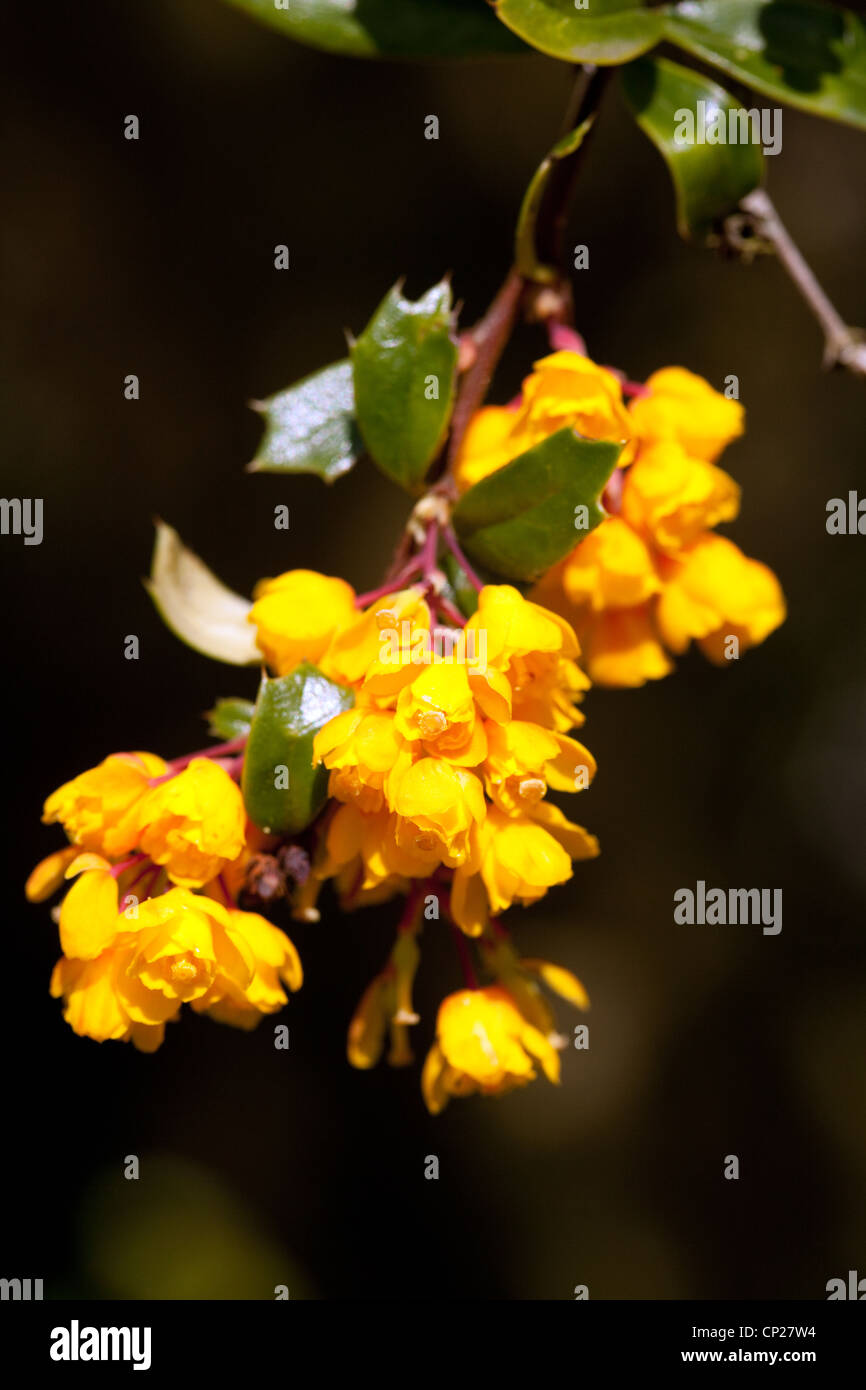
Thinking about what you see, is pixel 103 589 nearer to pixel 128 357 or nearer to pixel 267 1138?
pixel 128 357

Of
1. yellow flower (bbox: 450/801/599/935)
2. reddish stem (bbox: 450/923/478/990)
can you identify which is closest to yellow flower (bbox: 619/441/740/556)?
yellow flower (bbox: 450/801/599/935)

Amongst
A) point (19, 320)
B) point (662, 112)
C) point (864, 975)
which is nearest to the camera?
point (662, 112)

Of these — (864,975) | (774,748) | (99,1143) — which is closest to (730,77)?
(774,748)

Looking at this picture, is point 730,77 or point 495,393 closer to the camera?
point 730,77

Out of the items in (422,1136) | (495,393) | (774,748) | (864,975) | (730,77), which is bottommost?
(422,1136)

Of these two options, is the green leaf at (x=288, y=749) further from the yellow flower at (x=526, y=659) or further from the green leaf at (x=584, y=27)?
the green leaf at (x=584, y=27)

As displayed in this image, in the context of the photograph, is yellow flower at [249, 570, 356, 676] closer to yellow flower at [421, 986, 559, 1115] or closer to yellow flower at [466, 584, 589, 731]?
yellow flower at [466, 584, 589, 731]

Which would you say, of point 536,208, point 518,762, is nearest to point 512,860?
point 518,762

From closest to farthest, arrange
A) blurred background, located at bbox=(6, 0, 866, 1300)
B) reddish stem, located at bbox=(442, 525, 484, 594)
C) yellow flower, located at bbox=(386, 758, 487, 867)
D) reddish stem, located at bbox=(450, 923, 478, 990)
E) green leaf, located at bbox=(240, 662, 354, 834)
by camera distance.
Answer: yellow flower, located at bbox=(386, 758, 487, 867)
green leaf, located at bbox=(240, 662, 354, 834)
reddish stem, located at bbox=(442, 525, 484, 594)
reddish stem, located at bbox=(450, 923, 478, 990)
blurred background, located at bbox=(6, 0, 866, 1300)
